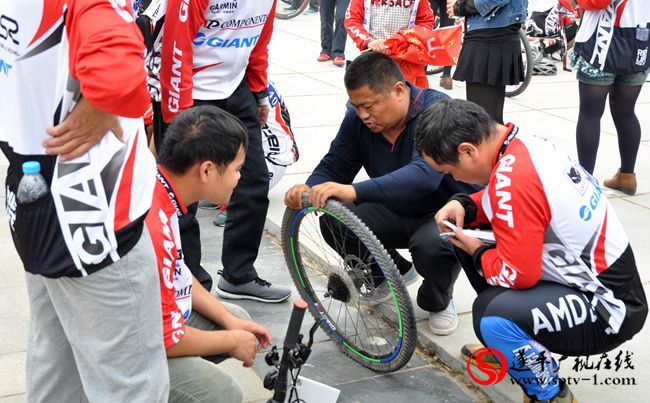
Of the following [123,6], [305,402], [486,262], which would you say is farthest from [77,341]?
[486,262]

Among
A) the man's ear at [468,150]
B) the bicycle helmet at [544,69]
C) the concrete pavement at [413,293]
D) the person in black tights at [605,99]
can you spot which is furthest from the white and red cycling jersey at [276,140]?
the bicycle helmet at [544,69]

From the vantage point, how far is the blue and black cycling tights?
9.46 feet

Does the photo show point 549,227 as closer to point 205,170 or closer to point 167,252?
point 205,170

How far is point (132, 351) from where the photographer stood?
2152 mm

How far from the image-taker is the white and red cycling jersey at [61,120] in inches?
73.2

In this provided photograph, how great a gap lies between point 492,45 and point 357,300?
2658mm

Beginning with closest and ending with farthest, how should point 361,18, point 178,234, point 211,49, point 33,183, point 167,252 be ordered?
point 33,183 < point 167,252 < point 178,234 < point 211,49 < point 361,18

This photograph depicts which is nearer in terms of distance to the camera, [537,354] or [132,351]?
[132,351]

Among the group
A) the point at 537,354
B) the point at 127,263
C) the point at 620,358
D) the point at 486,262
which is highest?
the point at 127,263

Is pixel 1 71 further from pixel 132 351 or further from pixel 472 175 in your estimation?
pixel 472 175

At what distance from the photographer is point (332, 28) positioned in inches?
403

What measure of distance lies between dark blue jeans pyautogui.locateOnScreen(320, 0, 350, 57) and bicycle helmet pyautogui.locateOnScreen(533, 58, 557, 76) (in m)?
2.23

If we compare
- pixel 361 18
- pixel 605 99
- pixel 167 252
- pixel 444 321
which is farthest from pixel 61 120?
pixel 605 99

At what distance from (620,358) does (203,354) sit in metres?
1.79
